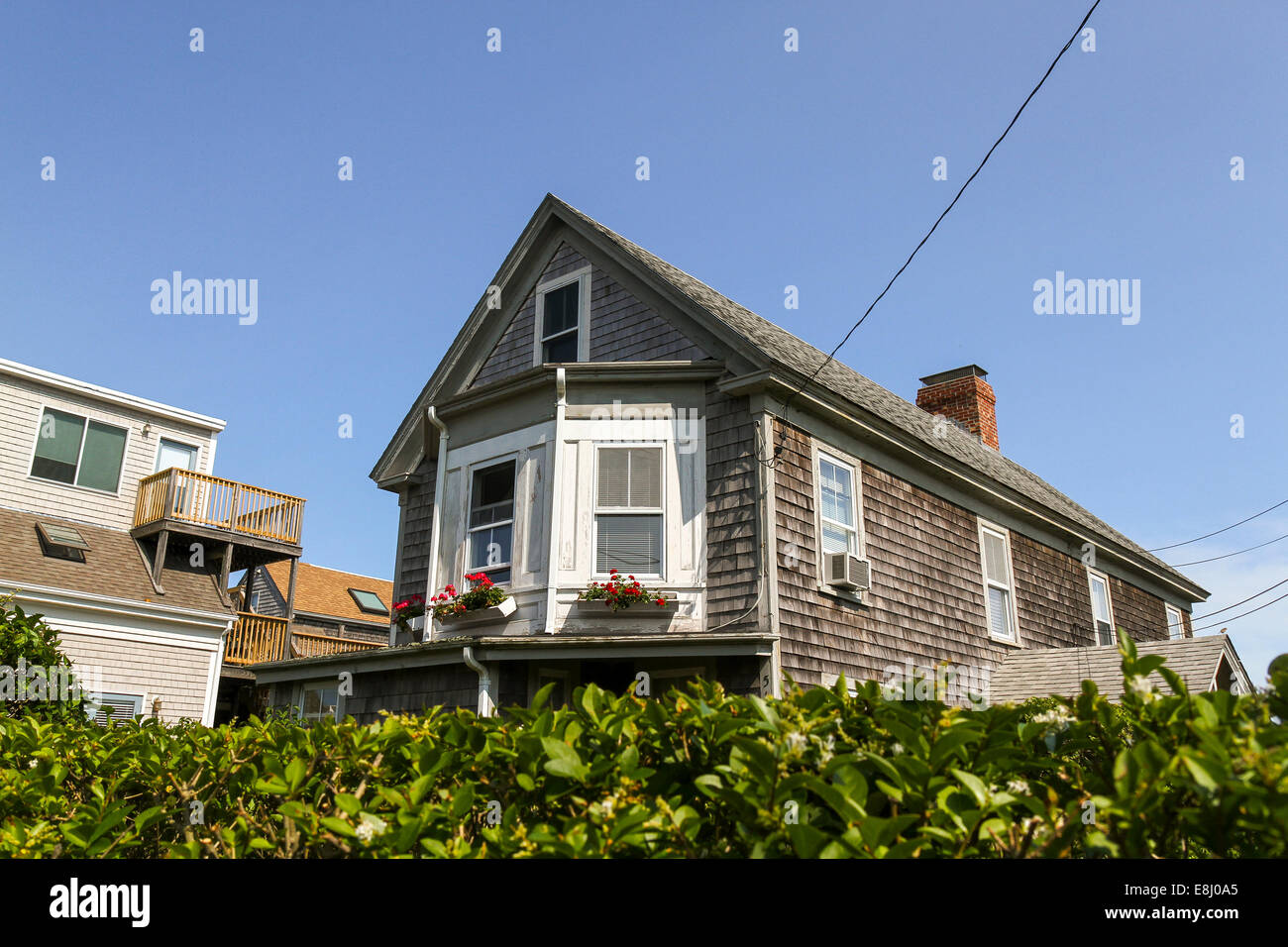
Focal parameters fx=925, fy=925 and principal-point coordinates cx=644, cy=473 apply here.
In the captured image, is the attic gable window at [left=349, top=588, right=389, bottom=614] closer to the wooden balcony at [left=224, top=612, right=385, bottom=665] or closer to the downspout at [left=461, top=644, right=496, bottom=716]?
the wooden balcony at [left=224, top=612, right=385, bottom=665]

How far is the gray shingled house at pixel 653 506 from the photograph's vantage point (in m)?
11.0

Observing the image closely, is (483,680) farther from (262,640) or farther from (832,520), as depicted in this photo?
(262,640)

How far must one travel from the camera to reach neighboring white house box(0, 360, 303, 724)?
63.3ft

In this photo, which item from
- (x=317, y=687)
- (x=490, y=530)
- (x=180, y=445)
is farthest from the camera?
(x=180, y=445)

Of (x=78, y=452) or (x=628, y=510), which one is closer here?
(x=628, y=510)

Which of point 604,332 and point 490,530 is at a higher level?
point 604,332

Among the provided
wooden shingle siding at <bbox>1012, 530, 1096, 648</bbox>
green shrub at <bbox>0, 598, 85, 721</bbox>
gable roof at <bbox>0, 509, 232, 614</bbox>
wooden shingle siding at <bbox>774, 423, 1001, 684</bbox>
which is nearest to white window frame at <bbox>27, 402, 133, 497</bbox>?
gable roof at <bbox>0, 509, 232, 614</bbox>

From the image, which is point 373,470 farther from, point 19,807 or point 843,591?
point 19,807

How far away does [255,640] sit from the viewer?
2281 centimetres

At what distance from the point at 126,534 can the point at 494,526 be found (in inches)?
576

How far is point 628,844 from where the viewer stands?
92.7 inches

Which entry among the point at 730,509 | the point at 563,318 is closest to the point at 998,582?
the point at 730,509

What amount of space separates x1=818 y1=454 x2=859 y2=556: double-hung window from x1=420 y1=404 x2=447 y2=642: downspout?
527cm

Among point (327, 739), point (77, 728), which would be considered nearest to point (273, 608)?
point (77, 728)
